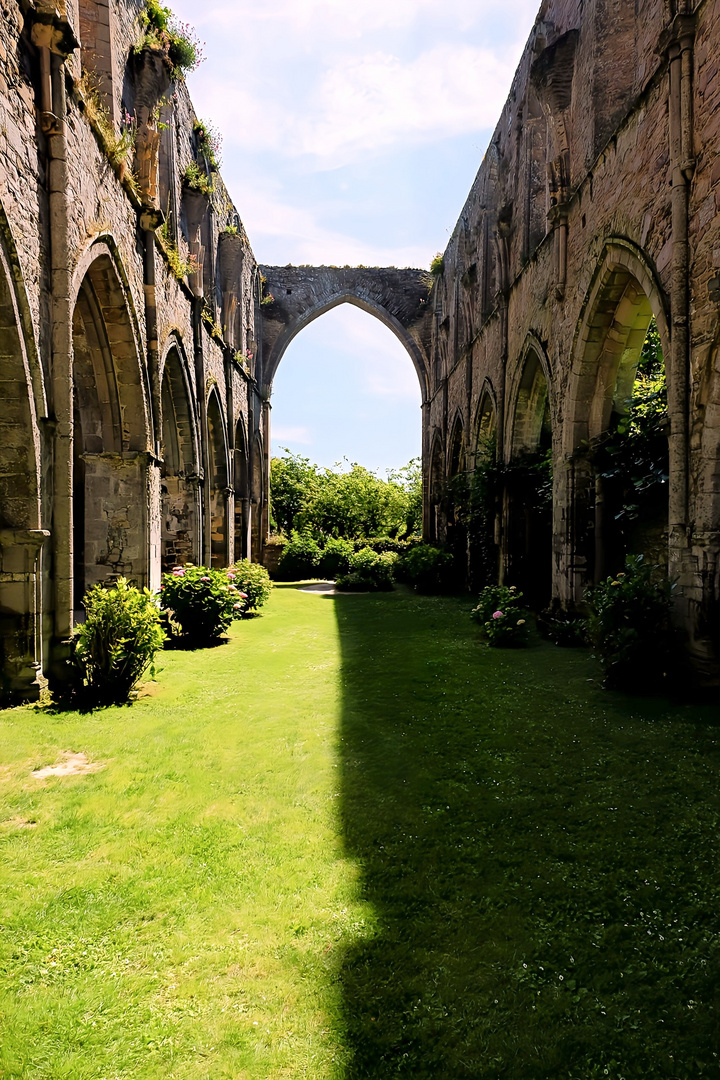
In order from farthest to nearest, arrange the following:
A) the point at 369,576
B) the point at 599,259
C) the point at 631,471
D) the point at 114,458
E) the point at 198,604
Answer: the point at 369,576
the point at 198,604
the point at 114,458
the point at 599,259
the point at 631,471

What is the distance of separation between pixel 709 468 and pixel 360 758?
3620mm

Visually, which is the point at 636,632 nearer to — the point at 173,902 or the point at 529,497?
the point at 173,902

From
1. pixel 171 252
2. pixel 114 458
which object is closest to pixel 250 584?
pixel 114 458

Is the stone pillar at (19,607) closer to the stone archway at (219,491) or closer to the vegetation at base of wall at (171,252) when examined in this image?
the vegetation at base of wall at (171,252)

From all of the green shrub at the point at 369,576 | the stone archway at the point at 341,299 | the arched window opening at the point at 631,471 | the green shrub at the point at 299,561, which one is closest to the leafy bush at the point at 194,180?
the arched window opening at the point at 631,471

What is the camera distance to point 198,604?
27.1ft

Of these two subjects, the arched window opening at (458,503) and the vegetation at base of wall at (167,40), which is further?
the arched window opening at (458,503)

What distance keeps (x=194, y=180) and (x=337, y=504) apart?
13.2 metres

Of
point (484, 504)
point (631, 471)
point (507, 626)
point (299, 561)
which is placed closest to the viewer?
point (631, 471)

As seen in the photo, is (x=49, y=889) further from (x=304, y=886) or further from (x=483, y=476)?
(x=483, y=476)

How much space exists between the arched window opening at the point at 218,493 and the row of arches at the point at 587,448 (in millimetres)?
6320

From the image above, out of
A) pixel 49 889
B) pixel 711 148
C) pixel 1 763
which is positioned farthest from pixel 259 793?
pixel 711 148

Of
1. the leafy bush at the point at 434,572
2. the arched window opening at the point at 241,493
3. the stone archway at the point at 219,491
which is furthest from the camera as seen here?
the arched window opening at the point at 241,493

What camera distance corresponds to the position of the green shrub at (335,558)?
63.1 ft
